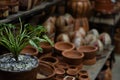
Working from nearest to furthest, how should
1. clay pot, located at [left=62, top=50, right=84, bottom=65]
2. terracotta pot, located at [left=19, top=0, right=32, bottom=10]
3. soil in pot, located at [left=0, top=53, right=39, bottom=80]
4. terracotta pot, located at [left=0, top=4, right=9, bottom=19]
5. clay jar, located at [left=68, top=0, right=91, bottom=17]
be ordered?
soil in pot, located at [left=0, top=53, right=39, bottom=80]
terracotta pot, located at [left=0, top=4, right=9, bottom=19]
terracotta pot, located at [left=19, top=0, right=32, bottom=10]
clay pot, located at [left=62, top=50, right=84, bottom=65]
clay jar, located at [left=68, top=0, right=91, bottom=17]

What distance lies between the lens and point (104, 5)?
357cm

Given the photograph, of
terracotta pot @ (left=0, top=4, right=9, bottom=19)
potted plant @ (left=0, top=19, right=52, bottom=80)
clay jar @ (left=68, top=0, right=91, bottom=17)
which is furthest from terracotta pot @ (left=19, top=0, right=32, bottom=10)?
clay jar @ (left=68, top=0, right=91, bottom=17)

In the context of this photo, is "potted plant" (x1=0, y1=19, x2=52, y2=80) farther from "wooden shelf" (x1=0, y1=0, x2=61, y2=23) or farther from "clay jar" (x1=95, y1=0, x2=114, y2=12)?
"clay jar" (x1=95, y1=0, x2=114, y2=12)

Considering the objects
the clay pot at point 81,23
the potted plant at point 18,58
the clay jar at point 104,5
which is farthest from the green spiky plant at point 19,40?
the clay jar at point 104,5

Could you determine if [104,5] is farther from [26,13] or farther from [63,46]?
[26,13]

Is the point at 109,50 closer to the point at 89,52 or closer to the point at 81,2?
the point at 89,52

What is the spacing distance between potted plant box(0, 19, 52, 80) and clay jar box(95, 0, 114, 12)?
2.03 metres

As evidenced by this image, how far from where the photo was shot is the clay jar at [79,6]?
10.7 feet

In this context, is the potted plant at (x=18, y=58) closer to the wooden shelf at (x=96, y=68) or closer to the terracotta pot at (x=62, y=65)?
the terracotta pot at (x=62, y=65)

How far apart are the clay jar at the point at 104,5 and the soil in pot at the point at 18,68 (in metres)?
2.17

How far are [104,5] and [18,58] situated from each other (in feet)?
7.34

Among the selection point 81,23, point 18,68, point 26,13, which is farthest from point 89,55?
point 18,68

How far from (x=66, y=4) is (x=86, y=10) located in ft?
1.02

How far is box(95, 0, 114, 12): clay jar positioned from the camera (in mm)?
3555
